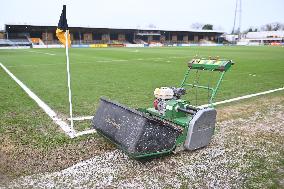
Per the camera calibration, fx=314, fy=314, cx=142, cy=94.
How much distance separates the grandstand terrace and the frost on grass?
7097 centimetres

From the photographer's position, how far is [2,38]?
77.6m

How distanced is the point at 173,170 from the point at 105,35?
9258 cm

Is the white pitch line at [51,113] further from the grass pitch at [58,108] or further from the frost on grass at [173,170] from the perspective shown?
the frost on grass at [173,170]

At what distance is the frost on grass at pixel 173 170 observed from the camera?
4.52 metres

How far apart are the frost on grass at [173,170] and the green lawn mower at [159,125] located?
23cm

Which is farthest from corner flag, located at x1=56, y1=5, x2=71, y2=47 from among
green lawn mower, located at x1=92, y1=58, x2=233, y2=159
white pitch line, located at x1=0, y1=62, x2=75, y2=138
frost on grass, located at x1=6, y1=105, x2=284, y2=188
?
frost on grass, located at x1=6, y1=105, x2=284, y2=188

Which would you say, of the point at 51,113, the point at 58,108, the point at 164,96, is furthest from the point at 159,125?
the point at 58,108

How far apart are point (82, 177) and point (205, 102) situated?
19.4 ft

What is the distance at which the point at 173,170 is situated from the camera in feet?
16.2

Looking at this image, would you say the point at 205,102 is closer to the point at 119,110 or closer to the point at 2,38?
the point at 119,110

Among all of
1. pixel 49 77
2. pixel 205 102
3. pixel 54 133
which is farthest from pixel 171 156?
pixel 49 77

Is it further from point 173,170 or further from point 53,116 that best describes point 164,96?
point 53,116

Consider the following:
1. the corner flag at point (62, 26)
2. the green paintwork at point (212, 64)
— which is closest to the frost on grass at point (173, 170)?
the green paintwork at point (212, 64)

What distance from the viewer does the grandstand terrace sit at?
257 ft
